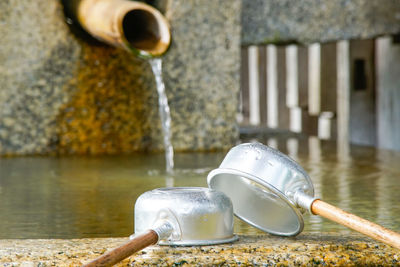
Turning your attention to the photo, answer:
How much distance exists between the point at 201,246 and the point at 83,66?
2258 mm

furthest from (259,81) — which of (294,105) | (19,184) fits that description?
(19,184)

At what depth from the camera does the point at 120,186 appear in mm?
2375

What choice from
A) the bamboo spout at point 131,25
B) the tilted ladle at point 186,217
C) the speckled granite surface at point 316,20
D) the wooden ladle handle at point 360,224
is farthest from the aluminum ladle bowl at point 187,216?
the speckled granite surface at point 316,20

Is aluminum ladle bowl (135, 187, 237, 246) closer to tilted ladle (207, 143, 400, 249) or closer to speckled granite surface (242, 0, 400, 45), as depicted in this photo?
tilted ladle (207, 143, 400, 249)

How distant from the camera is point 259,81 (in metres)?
9.19

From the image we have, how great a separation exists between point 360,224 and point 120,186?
1234 mm

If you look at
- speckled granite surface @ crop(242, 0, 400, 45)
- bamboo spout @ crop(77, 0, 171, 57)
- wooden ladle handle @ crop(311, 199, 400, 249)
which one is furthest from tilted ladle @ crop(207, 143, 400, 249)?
speckled granite surface @ crop(242, 0, 400, 45)

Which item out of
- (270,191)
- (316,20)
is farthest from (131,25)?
(270,191)

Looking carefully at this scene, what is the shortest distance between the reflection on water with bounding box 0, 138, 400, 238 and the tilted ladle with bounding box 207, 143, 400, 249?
81mm

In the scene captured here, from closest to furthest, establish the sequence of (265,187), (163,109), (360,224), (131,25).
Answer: (360,224) → (265,187) → (131,25) → (163,109)

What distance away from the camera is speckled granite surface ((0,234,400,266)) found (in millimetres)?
1249

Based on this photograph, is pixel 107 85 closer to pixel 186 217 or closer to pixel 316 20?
pixel 316 20

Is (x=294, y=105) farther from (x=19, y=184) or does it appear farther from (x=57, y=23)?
(x=19, y=184)

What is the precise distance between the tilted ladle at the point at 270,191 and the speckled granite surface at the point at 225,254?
2.5 inches
